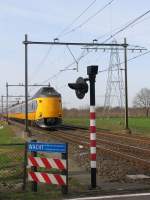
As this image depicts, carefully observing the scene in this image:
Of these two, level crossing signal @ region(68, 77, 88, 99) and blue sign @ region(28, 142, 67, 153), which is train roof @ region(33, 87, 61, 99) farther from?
blue sign @ region(28, 142, 67, 153)

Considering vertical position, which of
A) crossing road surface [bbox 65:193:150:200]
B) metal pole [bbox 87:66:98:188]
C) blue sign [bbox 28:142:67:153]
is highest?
metal pole [bbox 87:66:98:188]

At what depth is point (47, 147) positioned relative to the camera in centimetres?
1208

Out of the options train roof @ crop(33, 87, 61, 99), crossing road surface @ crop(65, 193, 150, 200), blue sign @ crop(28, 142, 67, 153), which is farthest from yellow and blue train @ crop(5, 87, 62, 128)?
crossing road surface @ crop(65, 193, 150, 200)

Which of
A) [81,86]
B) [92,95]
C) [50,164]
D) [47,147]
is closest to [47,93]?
[81,86]

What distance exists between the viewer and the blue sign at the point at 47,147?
38.7 feet

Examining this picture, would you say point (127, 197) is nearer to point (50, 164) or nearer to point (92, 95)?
point (50, 164)

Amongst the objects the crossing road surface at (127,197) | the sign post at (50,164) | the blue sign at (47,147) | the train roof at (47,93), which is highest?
the train roof at (47,93)

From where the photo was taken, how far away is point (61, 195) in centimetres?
1147

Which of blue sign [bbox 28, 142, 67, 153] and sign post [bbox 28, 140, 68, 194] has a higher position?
blue sign [bbox 28, 142, 67, 153]

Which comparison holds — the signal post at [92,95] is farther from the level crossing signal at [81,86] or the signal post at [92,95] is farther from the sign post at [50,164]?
the sign post at [50,164]

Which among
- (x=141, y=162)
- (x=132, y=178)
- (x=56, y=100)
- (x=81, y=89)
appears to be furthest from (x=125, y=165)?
(x=56, y=100)

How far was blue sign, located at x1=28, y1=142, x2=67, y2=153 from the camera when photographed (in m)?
11.8

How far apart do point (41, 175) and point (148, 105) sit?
5435 inches

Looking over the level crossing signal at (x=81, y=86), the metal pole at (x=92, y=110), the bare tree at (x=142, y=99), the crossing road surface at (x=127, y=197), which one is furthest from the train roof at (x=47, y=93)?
the bare tree at (x=142, y=99)
